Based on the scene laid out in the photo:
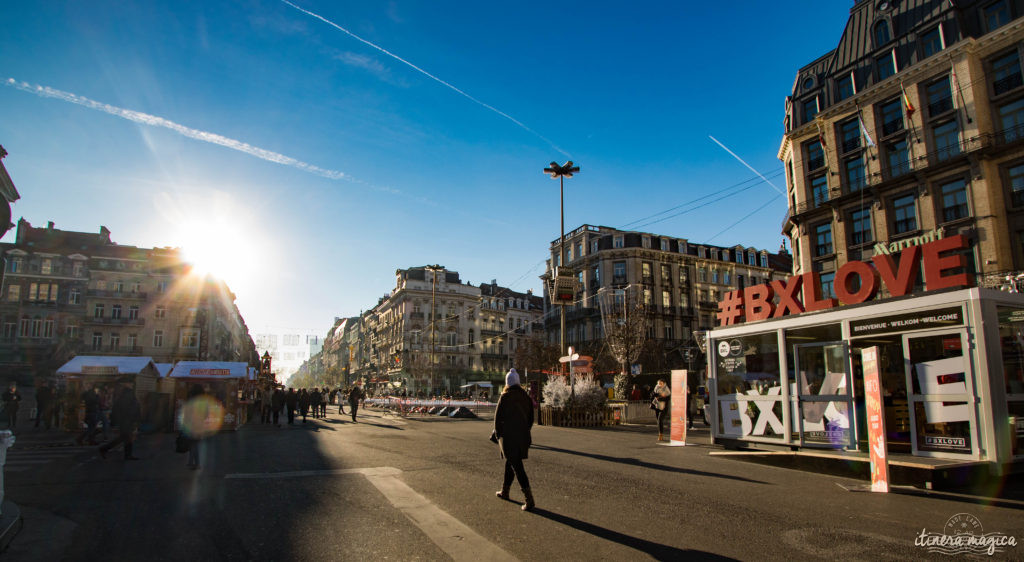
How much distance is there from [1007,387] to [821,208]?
28.5m

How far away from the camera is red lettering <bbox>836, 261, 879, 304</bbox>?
34.0 feet

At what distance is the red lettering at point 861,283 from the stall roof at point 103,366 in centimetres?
2388

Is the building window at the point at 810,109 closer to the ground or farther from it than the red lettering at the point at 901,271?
farther from it

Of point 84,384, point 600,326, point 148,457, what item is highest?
point 600,326

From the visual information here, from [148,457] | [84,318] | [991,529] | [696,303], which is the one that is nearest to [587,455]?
[991,529]

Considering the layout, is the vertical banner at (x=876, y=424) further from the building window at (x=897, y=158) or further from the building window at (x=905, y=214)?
the building window at (x=897, y=158)

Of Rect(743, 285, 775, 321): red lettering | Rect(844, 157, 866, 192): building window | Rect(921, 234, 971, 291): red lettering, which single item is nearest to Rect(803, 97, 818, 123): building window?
Rect(844, 157, 866, 192): building window

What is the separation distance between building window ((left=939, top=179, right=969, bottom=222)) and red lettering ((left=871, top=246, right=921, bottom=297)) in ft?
73.6

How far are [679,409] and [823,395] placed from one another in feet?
12.6

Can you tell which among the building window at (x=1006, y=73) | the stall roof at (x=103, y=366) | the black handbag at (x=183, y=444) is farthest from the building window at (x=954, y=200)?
the stall roof at (x=103, y=366)

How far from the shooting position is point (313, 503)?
6.62m

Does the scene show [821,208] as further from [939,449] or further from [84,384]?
[84,384]

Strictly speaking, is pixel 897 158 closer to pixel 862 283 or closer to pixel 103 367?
pixel 862 283

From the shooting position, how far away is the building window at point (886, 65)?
30.5m
